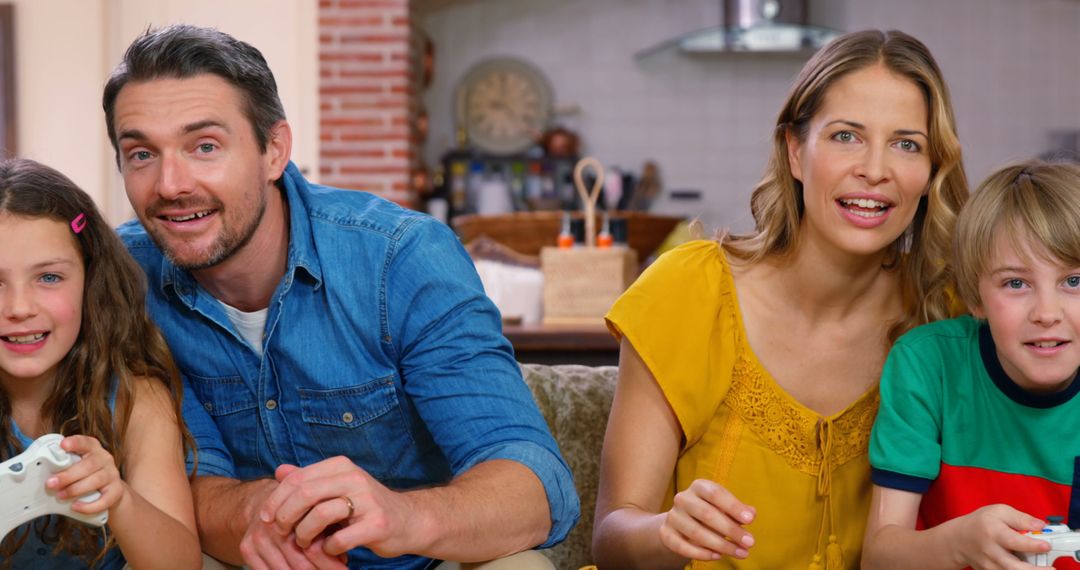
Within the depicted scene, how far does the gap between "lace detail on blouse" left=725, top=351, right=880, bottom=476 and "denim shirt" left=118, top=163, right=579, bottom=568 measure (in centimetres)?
36

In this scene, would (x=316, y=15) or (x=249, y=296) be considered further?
(x=316, y=15)

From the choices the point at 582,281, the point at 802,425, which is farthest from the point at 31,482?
the point at 582,281

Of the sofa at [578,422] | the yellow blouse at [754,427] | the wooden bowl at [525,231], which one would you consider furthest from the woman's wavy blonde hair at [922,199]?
the wooden bowl at [525,231]

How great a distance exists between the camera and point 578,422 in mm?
1942

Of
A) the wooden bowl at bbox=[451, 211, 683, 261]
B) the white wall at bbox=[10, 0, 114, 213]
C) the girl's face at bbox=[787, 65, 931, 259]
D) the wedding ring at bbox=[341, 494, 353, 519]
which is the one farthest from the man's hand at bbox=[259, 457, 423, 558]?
the white wall at bbox=[10, 0, 114, 213]

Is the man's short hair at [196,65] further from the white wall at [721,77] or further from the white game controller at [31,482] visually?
the white wall at [721,77]

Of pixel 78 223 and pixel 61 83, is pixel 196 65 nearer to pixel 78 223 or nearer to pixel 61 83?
pixel 78 223

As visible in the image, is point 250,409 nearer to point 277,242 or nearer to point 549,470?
point 277,242

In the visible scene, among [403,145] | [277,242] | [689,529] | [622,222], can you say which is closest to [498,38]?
[403,145]

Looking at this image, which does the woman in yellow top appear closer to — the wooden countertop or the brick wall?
the wooden countertop

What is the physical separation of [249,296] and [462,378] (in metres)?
0.36

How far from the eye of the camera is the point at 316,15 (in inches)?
235

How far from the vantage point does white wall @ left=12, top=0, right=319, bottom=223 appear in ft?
19.5

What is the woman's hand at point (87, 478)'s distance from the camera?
126cm
